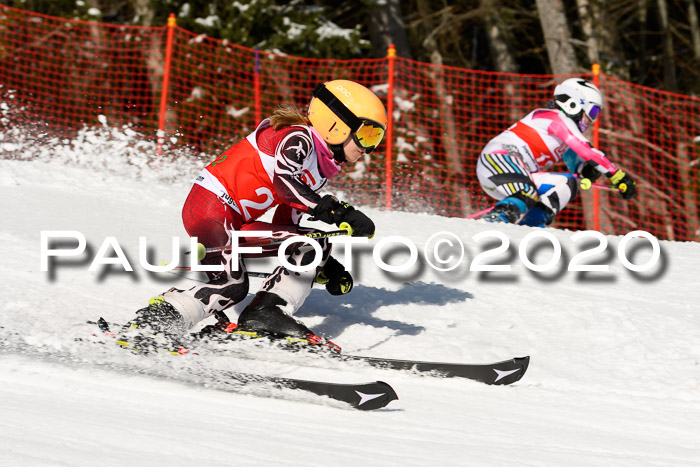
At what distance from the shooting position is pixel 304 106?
12125 mm

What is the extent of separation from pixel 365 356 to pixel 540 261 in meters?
2.51

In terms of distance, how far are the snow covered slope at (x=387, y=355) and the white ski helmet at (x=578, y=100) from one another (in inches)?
41.0

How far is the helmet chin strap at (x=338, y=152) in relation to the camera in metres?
4.29

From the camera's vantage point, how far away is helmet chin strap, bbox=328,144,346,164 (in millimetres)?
4289

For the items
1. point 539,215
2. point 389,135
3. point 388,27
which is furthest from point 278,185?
point 388,27

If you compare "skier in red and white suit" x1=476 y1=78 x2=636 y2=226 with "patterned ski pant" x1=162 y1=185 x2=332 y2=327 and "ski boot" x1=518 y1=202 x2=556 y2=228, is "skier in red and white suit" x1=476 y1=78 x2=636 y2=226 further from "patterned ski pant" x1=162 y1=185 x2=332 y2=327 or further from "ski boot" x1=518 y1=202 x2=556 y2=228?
"patterned ski pant" x1=162 y1=185 x2=332 y2=327

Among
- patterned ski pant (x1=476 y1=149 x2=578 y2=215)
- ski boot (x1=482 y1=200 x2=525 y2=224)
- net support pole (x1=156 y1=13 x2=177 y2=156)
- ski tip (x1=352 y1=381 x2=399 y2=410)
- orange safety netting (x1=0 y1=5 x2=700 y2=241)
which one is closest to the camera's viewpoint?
ski tip (x1=352 y1=381 x2=399 y2=410)

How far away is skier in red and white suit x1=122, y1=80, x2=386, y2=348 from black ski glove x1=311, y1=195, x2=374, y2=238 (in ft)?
0.21

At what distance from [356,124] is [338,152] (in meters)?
0.16

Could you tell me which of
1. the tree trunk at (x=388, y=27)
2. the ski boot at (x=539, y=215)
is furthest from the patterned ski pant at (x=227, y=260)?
the tree trunk at (x=388, y=27)

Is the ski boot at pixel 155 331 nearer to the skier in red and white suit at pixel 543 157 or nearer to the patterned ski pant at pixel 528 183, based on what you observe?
the skier in red and white suit at pixel 543 157

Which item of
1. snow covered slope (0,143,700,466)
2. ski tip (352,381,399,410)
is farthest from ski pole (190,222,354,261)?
ski tip (352,381,399,410)

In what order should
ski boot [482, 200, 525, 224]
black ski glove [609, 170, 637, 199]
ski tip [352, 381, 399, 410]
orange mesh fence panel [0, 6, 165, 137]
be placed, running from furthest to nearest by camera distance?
orange mesh fence panel [0, 6, 165, 137] < ski boot [482, 200, 525, 224] < black ski glove [609, 170, 637, 199] < ski tip [352, 381, 399, 410]

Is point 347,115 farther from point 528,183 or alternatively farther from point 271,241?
point 528,183
